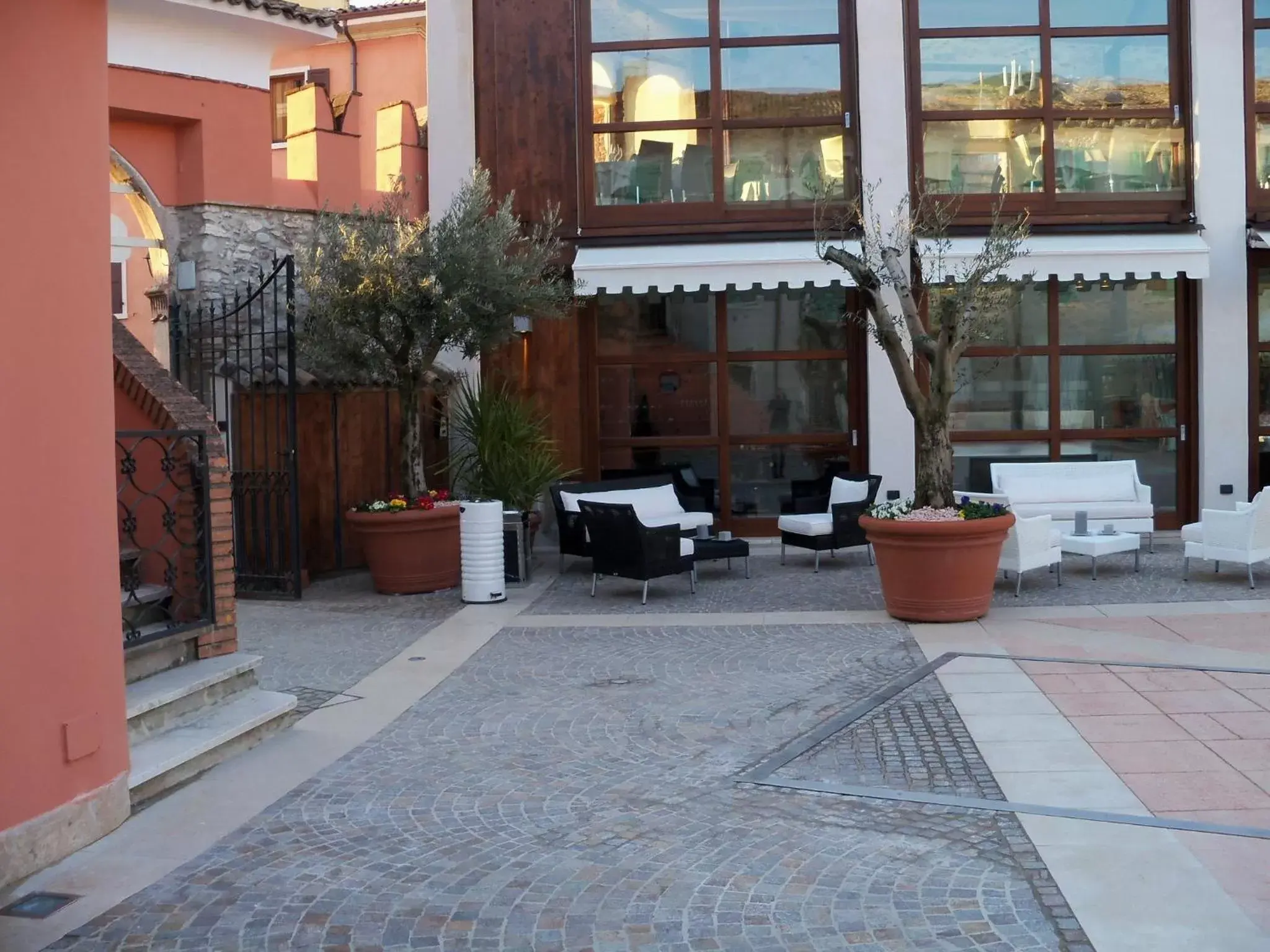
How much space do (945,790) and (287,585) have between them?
6937 millimetres

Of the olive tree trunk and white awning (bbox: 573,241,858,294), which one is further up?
white awning (bbox: 573,241,858,294)

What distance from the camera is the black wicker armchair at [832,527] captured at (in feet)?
37.1

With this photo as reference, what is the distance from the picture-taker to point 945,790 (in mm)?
5055

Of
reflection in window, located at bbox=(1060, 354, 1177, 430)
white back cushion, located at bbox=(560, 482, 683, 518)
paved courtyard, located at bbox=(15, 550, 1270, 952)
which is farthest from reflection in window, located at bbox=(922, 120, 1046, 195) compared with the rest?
paved courtyard, located at bbox=(15, 550, 1270, 952)

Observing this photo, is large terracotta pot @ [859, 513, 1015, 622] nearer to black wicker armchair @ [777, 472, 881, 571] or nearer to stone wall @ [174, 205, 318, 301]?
black wicker armchair @ [777, 472, 881, 571]

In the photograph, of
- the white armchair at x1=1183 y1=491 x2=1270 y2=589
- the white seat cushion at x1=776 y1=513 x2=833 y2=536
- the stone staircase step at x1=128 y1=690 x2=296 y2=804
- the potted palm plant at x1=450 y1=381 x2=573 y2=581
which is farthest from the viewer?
the potted palm plant at x1=450 y1=381 x2=573 y2=581

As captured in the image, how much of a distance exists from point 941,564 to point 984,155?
649 centimetres

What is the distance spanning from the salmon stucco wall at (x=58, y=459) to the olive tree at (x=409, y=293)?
18.3ft

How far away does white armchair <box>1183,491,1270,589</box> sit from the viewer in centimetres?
974

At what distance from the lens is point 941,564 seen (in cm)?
859

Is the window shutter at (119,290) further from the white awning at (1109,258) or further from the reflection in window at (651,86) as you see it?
the white awning at (1109,258)

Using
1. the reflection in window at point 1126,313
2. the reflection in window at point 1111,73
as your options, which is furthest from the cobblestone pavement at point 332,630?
the reflection in window at point 1111,73

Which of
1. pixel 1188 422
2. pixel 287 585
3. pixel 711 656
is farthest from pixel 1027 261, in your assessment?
pixel 287 585

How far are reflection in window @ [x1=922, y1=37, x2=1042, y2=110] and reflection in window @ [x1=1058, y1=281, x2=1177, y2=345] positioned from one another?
2178 mm
